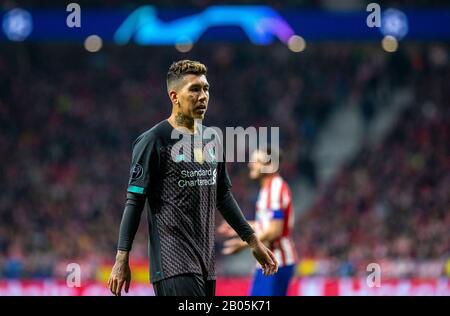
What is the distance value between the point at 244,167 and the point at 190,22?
13.7 feet

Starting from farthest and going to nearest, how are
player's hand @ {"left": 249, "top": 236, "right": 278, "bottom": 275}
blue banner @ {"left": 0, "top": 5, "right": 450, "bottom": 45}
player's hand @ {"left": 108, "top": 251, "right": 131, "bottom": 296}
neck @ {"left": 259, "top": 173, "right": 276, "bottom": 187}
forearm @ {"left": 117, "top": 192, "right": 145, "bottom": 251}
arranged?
blue banner @ {"left": 0, "top": 5, "right": 450, "bottom": 45}, neck @ {"left": 259, "top": 173, "right": 276, "bottom": 187}, player's hand @ {"left": 249, "top": 236, "right": 278, "bottom": 275}, forearm @ {"left": 117, "top": 192, "right": 145, "bottom": 251}, player's hand @ {"left": 108, "top": 251, "right": 131, "bottom": 296}

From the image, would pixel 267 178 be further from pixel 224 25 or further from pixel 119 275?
pixel 224 25

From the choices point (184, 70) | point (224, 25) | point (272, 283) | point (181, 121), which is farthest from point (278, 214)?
point (224, 25)

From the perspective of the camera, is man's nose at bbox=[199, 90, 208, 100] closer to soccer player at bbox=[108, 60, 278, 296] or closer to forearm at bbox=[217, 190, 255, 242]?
soccer player at bbox=[108, 60, 278, 296]

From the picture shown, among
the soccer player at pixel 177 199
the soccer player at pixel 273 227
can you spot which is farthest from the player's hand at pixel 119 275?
the soccer player at pixel 273 227

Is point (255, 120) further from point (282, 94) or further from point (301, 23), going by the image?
point (301, 23)

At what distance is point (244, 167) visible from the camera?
83.5ft

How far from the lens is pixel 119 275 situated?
19.0ft

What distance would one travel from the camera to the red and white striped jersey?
989 centimetres

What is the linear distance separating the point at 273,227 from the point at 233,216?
10.9ft

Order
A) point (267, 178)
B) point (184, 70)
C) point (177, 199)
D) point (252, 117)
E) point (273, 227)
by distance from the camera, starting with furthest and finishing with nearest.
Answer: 1. point (252, 117)
2. point (267, 178)
3. point (273, 227)
4. point (184, 70)
5. point (177, 199)

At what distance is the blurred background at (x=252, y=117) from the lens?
2198 cm

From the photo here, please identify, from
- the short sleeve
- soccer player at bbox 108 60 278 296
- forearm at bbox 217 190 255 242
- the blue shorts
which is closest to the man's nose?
soccer player at bbox 108 60 278 296
